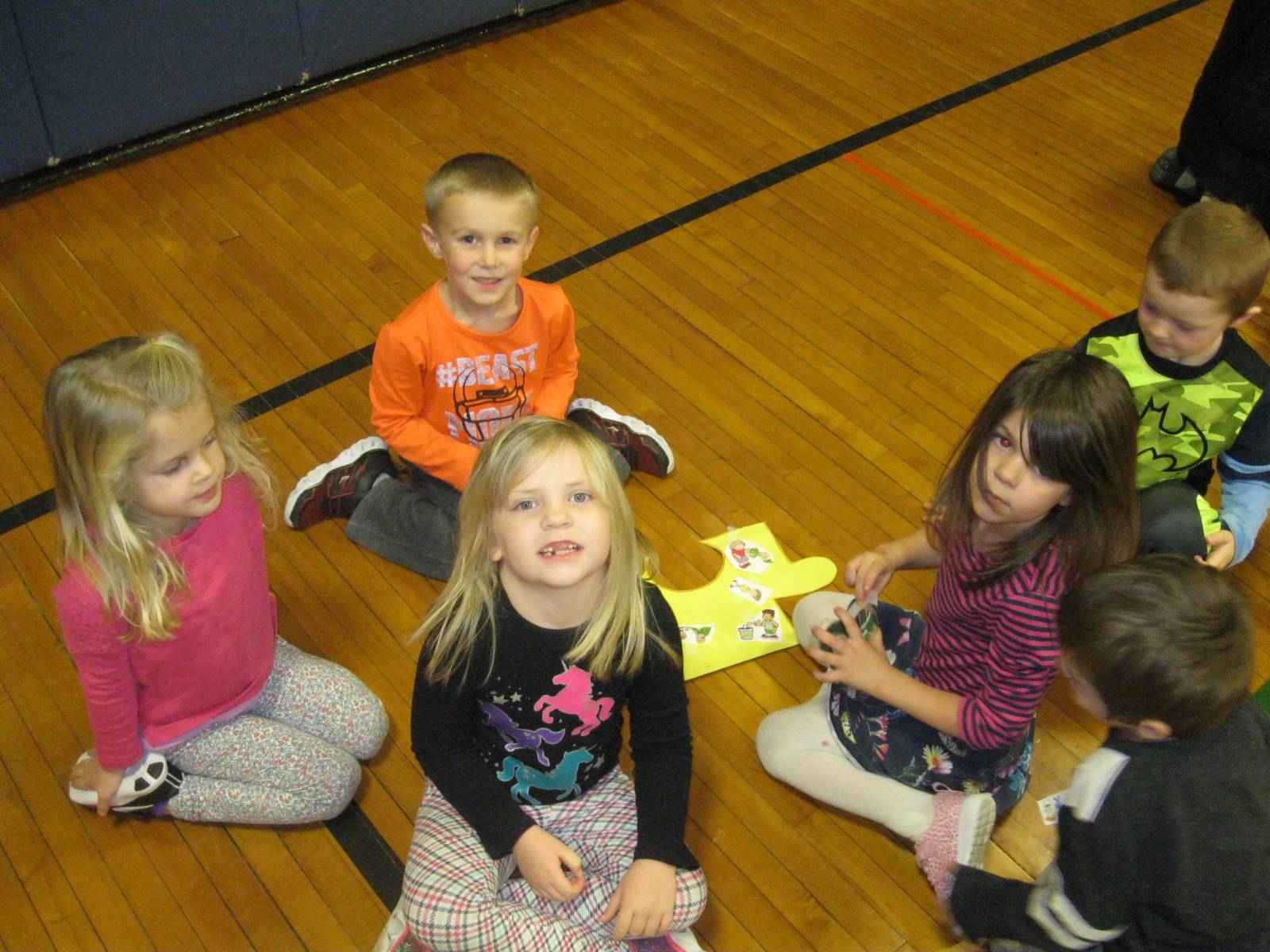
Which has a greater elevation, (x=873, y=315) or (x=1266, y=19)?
(x=1266, y=19)

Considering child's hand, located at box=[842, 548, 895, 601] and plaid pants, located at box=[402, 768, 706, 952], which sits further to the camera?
child's hand, located at box=[842, 548, 895, 601]

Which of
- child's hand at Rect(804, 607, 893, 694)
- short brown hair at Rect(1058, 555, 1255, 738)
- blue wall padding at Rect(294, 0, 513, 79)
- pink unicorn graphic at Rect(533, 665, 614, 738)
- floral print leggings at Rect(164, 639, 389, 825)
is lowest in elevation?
floral print leggings at Rect(164, 639, 389, 825)

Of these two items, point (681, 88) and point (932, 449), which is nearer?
point (932, 449)

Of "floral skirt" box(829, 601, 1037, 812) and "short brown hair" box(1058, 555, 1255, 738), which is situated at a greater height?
"short brown hair" box(1058, 555, 1255, 738)

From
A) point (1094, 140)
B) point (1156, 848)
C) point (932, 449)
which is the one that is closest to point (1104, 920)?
point (1156, 848)

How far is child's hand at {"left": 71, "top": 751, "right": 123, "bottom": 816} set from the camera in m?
1.97

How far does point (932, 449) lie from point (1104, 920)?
1.58m

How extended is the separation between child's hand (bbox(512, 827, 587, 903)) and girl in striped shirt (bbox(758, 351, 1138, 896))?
56 centimetres

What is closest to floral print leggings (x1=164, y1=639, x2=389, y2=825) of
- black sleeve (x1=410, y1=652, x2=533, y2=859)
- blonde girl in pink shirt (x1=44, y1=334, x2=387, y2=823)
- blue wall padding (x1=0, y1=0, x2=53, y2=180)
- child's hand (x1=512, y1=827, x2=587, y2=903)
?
blonde girl in pink shirt (x1=44, y1=334, x2=387, y2=823)

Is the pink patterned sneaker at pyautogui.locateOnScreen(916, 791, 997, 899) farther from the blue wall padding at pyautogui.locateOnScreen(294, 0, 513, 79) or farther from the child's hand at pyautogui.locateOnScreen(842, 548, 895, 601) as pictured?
the blue wall padding at pyautogui.locateOnScreen(294, 0, 513, 79)

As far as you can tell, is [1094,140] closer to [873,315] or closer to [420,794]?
[873,315]

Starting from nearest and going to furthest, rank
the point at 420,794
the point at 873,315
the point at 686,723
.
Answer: the point at 686,723
the point at 420,794
the point at 873,315

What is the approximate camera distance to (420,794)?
2158mm

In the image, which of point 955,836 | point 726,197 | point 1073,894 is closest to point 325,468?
point 955,836
